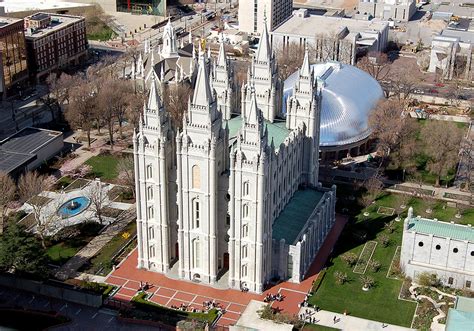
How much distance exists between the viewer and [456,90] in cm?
17262

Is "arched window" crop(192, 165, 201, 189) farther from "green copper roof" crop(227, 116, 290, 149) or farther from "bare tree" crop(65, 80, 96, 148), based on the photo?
"bare tree" crop(65, 80, 96, 148)

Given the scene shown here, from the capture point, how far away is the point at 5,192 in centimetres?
11319

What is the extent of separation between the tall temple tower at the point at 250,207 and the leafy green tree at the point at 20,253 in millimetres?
25779

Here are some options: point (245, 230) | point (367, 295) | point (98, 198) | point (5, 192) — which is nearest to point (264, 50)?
point (245, 230)

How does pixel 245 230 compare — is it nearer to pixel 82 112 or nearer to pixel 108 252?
pixel 108 252

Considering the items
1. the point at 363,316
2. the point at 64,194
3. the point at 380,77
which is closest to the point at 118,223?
the point at 64,194

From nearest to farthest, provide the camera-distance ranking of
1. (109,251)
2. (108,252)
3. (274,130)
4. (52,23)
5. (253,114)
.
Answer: (253,114) → (108,252) → (109,251) → (274,130) → (52,23)

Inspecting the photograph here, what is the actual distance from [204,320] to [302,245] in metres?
16.9

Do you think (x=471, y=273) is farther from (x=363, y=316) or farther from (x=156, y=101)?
(x=156, y=101)

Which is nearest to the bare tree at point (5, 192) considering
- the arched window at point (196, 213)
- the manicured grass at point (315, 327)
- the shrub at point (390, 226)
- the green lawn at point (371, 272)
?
the arched window at point (196, 213)

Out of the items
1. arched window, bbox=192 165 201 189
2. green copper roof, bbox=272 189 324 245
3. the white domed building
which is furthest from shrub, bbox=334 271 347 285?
the white domed building

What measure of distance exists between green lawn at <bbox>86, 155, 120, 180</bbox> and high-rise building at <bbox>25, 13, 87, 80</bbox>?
51134mm

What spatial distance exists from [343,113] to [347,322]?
182 feet

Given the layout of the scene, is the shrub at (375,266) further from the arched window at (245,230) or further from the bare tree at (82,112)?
the bare tree at (82,112)
